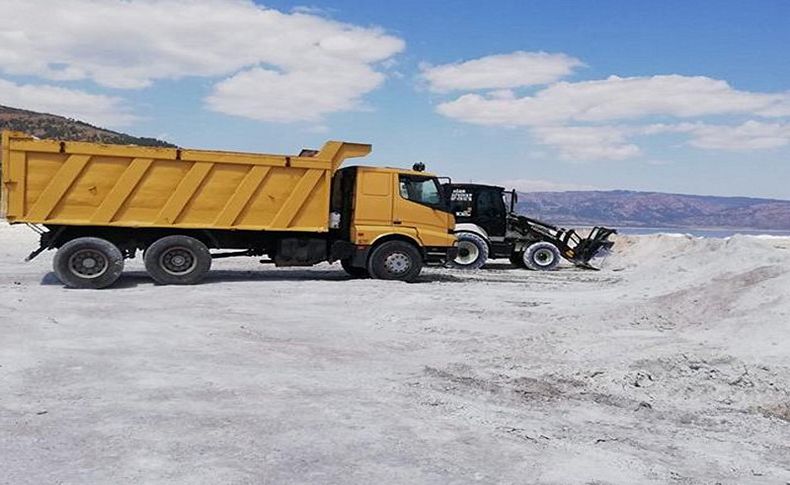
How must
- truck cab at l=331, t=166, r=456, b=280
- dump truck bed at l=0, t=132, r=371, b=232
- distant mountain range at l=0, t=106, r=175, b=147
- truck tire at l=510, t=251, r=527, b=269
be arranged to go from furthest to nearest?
distant mountain range at l=0, t=106, r=175, b=147
truck tire at l=510, t=251, r=527, b=269
truck cab at l=331, t=166, r=456, b=280
dump truck bed at l=0, t=132, r=371, b=232

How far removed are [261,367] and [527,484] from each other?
336 cm

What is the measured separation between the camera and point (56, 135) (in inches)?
2188

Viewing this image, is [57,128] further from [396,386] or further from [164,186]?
[396,386]

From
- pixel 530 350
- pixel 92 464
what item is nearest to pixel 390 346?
pixel 530 350

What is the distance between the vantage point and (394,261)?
14180 millimetres

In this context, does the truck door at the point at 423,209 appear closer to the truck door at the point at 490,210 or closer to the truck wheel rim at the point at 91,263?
the truck door at the point at 490,210

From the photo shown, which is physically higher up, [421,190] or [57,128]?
[57,128]

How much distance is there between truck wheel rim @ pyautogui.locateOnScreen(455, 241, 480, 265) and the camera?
18391mm

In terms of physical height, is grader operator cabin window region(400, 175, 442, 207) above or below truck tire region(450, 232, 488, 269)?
above

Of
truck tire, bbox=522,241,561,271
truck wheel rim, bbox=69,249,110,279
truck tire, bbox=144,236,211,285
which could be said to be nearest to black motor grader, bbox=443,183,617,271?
truck tire, bbox=522,241,561,271

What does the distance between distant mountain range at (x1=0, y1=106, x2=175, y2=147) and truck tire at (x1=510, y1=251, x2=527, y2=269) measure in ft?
129

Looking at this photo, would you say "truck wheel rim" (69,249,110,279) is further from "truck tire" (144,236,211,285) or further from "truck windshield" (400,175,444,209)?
"truck windshield" (400,175,444,209)

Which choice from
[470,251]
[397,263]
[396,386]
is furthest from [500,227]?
[396,386]

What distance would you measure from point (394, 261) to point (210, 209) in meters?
3.57
